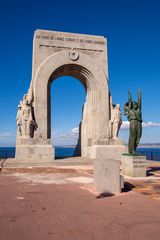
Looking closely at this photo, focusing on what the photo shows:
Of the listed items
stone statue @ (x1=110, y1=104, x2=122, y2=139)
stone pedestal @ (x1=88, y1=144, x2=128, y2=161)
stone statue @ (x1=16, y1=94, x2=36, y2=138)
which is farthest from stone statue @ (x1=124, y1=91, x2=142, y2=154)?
stone statue @ (x1=16, y1=94, x2=36, y2=138)

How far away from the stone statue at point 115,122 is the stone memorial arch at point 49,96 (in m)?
0.37

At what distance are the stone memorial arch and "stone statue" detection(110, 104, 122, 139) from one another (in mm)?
368

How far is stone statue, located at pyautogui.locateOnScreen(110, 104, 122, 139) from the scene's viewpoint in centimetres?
2064

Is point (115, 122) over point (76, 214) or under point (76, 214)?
over

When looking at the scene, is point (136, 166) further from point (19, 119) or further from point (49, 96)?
point (49, 96)

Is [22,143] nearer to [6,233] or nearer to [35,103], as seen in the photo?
[35,103]

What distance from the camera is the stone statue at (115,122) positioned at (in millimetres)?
20641

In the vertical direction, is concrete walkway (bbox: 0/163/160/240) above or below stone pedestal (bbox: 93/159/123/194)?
below

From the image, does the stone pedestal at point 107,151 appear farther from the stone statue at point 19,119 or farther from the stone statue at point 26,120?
the stone statue at point 19,119

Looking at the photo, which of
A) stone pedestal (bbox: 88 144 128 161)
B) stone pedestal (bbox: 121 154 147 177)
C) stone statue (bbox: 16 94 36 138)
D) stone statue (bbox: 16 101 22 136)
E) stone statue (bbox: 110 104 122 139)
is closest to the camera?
stone pedestal (bbox: 121 154 147 177)

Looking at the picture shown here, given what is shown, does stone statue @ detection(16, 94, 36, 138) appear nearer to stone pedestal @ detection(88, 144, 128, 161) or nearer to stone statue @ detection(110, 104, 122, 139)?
stone pedestal @ detection(88, 144, 128, 161)

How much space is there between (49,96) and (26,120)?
10.4 ft

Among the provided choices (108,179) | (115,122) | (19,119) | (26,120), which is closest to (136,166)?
(108,179)

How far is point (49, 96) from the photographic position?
20812 mm
